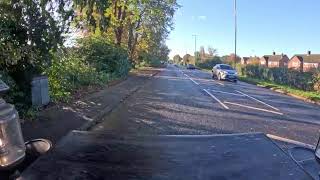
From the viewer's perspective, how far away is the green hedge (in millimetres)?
37906

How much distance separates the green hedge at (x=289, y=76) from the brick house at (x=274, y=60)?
6906cm

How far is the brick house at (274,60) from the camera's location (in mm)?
134462

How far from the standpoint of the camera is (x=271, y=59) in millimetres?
144500

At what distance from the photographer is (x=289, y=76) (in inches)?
1832

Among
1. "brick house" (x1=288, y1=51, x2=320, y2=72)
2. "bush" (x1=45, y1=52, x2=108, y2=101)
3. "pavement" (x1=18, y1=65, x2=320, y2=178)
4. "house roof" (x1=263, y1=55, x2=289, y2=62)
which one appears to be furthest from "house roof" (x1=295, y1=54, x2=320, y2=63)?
"pavement" (x1=18, y1=65, x2=320, y2=178)

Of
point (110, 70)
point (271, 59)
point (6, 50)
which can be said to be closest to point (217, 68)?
point (110, 70)

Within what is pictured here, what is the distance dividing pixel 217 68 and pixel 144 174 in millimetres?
47888

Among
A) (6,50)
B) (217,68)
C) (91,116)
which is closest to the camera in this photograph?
(6,50)

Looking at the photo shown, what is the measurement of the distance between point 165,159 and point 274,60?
471 ft

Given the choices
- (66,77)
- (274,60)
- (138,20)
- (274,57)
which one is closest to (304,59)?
(274,60)

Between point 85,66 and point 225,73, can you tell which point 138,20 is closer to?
point 225,73

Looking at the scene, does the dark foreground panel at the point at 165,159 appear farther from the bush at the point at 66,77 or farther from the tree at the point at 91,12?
the bush at the point at 66,77

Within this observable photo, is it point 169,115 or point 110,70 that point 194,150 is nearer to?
point 169,115

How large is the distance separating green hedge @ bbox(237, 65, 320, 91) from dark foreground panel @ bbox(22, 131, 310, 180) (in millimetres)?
34721
